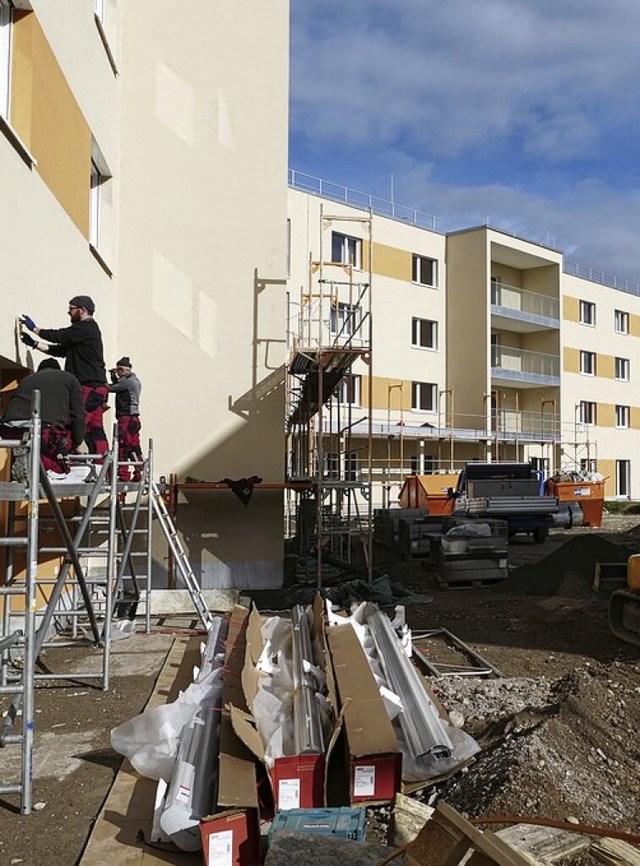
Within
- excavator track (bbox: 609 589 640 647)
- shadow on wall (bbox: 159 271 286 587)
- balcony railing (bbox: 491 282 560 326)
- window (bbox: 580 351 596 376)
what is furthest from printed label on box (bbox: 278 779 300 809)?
window (bbox: 580 351 596 376)

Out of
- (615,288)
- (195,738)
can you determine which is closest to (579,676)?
(195,738)

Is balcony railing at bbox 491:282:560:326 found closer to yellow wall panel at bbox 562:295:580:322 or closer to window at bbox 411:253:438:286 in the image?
yellow wall panel at bbox 562:295:580:322

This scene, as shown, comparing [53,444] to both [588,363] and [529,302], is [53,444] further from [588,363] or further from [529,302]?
[588,363]

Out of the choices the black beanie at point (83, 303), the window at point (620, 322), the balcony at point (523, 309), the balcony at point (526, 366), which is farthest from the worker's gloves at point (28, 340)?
the window at point (620, 322)

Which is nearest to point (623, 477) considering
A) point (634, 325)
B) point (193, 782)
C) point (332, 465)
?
point (634, 325)

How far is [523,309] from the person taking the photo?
32969mm

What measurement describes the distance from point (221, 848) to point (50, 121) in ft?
22.9

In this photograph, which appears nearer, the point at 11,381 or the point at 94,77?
the point at 11,381

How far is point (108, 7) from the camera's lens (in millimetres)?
10555

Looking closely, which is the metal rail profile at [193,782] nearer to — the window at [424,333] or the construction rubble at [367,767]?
the construction rubble at [367,767]

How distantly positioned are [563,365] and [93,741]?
32641mm

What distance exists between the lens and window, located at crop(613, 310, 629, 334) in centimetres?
3769

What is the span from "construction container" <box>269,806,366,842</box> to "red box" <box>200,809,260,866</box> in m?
0.12

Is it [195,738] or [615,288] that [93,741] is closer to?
[195,738]
